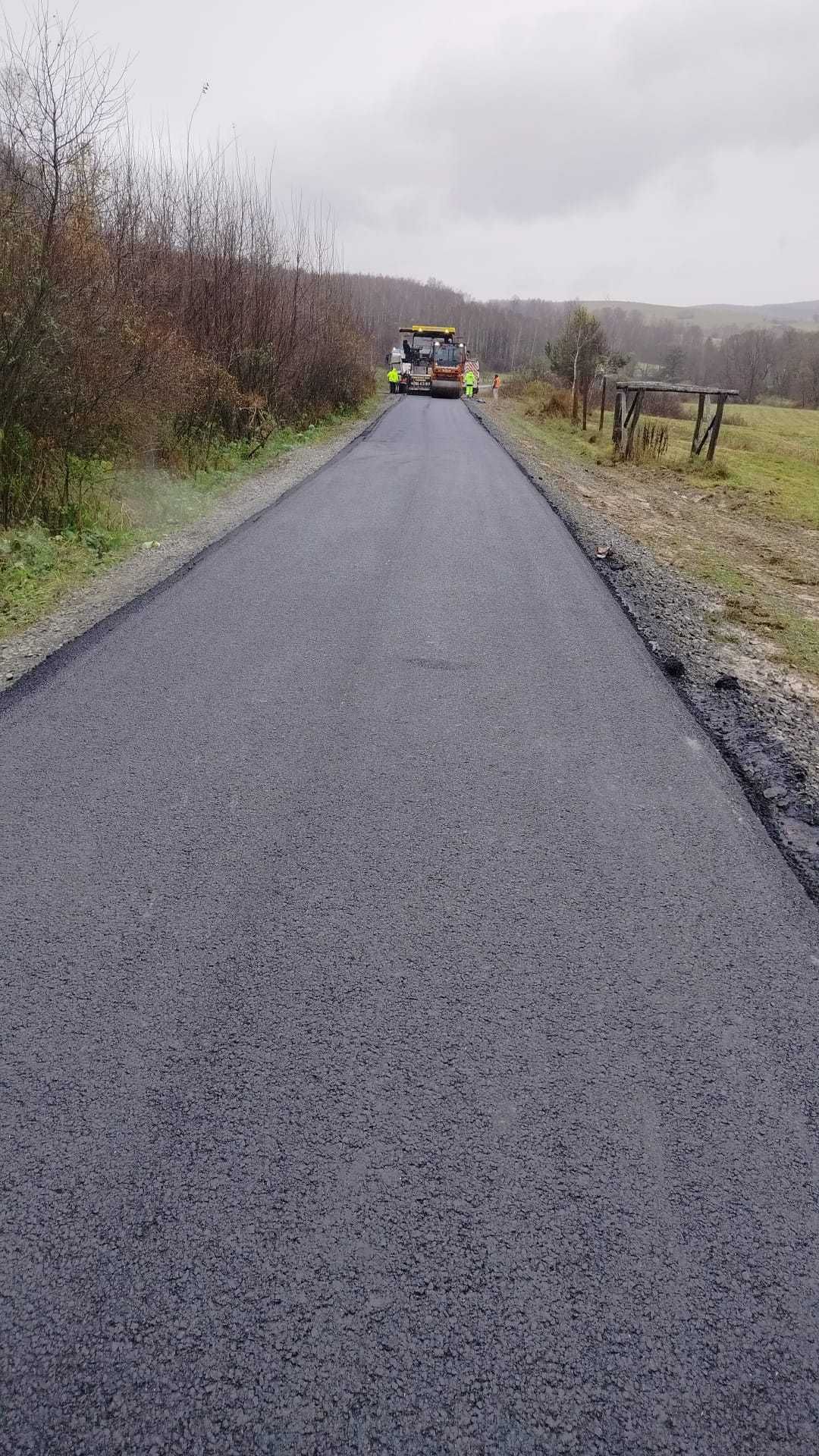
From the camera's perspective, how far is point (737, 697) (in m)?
5.66

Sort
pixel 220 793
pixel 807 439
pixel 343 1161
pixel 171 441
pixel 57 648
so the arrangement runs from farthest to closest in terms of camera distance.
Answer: pixel 807 439 < pixel 171 441 < pixel 57 648 < pixel 220 793 < pixel 343 1161

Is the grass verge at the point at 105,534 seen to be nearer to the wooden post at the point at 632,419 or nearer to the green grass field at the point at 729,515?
the green grass field at the point at 729,515

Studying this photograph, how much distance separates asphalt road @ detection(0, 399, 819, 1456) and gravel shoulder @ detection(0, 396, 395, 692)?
0.91 metres

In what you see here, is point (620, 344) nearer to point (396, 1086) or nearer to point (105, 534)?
point (105, 534)

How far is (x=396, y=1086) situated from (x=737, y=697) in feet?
13.6

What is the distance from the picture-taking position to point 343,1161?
2225 mm

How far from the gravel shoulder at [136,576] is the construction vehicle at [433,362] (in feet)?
84.9

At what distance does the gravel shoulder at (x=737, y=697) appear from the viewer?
4.14 meters

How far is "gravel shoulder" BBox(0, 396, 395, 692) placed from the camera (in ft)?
19.1

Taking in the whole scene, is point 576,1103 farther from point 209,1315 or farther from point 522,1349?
point 209,1315

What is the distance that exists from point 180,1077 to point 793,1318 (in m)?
1.70

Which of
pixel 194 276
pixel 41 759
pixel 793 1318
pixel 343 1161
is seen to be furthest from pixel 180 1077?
pixel 194 276

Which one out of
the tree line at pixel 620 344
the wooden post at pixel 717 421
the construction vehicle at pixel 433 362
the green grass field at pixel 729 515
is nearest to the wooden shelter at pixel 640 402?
the wooden post at pixel 717 421

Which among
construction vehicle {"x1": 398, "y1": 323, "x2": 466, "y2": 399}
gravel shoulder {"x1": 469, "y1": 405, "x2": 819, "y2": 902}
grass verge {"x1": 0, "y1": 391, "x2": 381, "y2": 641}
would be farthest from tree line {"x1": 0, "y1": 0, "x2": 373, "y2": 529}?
construction vehicle {"x1": 398, "y1": 323, "x2": 466, "y2": 399}
